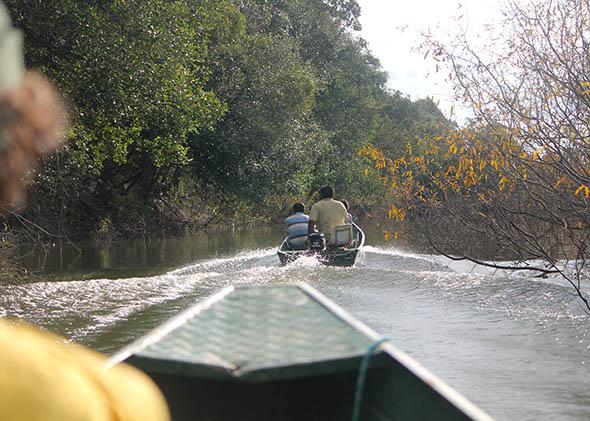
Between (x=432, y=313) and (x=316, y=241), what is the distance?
408 centimetres

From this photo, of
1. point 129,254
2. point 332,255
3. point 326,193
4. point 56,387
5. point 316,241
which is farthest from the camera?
point 129,254

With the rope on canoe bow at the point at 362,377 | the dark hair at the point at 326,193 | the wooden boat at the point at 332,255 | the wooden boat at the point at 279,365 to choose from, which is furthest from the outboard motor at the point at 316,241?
the rope on canoe bow at the point at 362,377

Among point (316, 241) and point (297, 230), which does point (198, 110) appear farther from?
point (316, 241)

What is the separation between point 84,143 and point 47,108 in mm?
14087

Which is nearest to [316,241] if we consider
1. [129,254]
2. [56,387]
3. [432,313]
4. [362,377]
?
[432,313]

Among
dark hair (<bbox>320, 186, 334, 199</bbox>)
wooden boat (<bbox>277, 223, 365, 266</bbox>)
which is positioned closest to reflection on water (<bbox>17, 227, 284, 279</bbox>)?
wooden boat (<bbox>277, 223, 365, 266</bbox>)

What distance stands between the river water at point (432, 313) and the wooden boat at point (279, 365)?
153 inches

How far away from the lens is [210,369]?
275 cm

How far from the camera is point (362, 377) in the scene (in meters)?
2.84

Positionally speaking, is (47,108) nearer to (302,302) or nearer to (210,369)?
(210,369)

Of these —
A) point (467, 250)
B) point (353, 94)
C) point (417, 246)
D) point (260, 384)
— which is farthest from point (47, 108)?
point (353, 94)

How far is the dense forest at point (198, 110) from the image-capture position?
15.3 metres

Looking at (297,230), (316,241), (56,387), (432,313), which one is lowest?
(432,313)

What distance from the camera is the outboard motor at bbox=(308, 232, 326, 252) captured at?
14992mm
